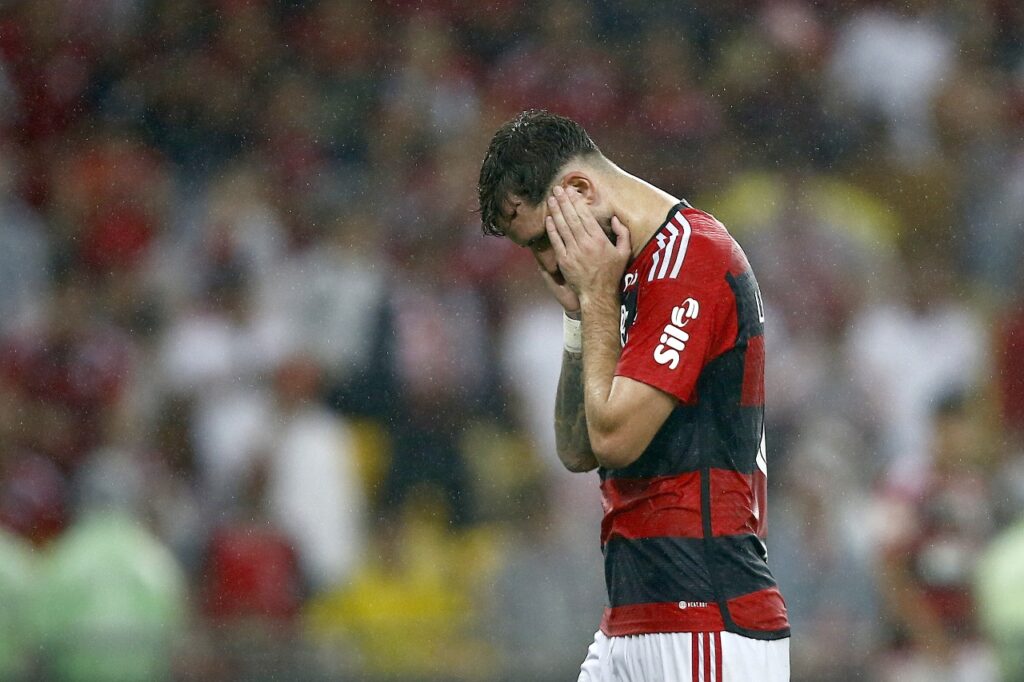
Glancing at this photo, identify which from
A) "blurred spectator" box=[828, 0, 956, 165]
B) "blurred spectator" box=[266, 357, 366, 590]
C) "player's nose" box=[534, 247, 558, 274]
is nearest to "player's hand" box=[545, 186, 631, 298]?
"player's nose" box=[534, 247, 558, 274]

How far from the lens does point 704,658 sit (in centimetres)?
310

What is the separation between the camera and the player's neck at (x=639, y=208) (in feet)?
10.7

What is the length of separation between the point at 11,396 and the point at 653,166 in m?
3.66

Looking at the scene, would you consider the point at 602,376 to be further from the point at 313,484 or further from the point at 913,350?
the point at 913,350

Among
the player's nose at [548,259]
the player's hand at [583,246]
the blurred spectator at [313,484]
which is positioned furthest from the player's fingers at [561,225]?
the blurred spectator at [313,484]

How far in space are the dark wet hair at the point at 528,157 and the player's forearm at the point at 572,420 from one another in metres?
0.47

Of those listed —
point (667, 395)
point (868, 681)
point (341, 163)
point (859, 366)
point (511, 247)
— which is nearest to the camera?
point (667, 395)

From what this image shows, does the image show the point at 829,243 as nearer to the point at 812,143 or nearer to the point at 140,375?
the point at 812,143

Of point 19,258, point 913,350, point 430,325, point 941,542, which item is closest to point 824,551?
point 941,542

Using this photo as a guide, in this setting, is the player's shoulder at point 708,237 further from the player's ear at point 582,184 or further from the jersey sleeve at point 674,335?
the player's ear at point 582,184

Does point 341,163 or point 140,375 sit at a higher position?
point 341,163

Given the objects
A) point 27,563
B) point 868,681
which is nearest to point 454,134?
point 27,563

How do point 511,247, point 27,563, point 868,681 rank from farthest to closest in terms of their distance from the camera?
point 511,247
point 27,563
point 868,681

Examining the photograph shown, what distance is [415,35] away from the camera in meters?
9.62
